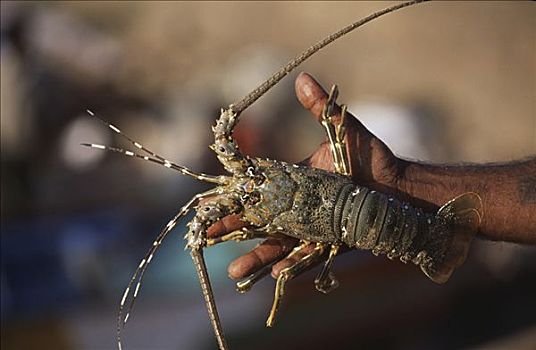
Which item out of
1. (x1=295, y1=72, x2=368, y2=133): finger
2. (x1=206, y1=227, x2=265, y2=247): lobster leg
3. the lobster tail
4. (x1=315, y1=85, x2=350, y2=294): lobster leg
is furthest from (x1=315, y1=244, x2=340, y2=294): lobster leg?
(x1=295, y1=72, x2=368, y2=133): finger

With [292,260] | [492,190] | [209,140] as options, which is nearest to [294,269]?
[292,260]

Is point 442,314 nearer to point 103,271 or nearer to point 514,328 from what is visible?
point 514,328

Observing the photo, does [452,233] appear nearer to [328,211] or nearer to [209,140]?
[328,211]

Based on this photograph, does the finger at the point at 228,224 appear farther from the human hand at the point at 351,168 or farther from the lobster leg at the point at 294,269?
the lobster leg at the point at 294,269

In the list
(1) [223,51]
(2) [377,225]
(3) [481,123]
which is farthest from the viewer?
(1) [223,51]

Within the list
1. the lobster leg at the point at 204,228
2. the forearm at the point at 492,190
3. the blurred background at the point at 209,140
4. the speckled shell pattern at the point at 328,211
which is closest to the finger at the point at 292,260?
the speckled shell pattern at the point at 328,211

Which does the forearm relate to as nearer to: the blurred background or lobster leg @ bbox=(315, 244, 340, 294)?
lobster leg @ bbox=(315, 244, 340, 294)

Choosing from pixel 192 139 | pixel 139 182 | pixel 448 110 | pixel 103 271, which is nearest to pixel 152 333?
pixel 103 271

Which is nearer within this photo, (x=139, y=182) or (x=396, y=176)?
(x=396, y=176)
